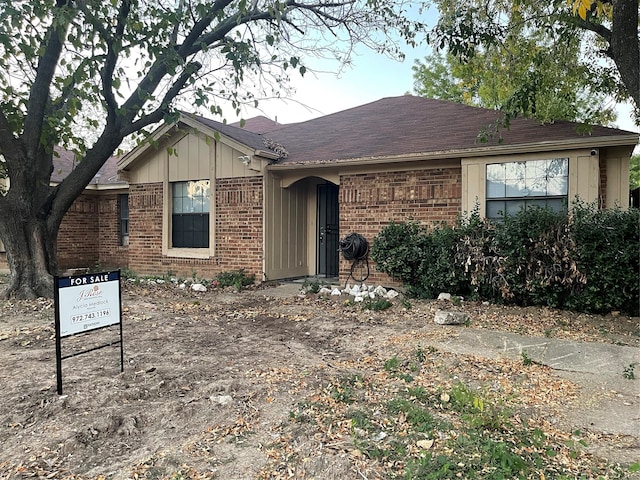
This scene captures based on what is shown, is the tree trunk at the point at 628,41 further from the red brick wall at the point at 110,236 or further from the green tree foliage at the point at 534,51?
the red brick wall at the point at 110,236

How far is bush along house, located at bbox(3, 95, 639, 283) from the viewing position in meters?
7.61

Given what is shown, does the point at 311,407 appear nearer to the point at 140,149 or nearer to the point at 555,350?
the point at 555,350

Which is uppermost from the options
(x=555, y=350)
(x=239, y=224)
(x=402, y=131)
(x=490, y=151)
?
(x=402, y=131)

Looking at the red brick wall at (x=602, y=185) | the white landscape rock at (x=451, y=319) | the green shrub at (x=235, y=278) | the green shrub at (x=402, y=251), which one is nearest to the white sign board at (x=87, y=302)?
the white landscape rock at (x=451, y=319)

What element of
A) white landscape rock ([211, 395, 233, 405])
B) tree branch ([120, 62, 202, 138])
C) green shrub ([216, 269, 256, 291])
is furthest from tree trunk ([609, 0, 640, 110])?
green shrub ([216, 269, 256, 291])

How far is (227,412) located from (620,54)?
6.45 meters

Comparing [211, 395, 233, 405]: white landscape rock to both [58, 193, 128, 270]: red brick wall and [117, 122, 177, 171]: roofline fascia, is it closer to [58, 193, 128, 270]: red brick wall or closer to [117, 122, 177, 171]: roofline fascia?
[117, 122, 177, 171]: roofline fascia

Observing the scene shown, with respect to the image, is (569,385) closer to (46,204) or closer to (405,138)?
(405,138)

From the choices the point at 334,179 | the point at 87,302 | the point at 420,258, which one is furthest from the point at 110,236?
the point at 87,302

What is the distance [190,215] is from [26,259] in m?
3.69

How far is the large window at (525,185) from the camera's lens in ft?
24.8

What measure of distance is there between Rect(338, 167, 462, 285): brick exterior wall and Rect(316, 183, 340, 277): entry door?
160 centimetres

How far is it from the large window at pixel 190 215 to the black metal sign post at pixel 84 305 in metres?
6.65

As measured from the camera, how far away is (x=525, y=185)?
7.80 metres
